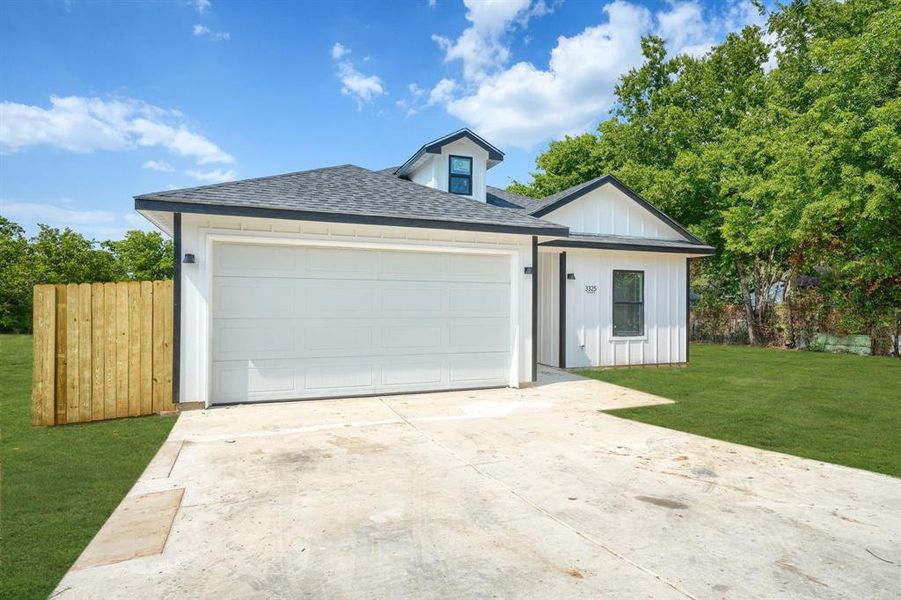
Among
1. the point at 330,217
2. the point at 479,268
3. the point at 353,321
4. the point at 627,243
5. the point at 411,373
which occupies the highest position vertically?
the point at 627,243

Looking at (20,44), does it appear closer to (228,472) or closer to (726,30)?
(228,472)

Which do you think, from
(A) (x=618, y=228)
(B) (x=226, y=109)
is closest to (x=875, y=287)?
(A) (x=618, y=228)

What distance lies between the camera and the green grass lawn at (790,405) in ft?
18.2

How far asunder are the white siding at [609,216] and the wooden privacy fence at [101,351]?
879cm

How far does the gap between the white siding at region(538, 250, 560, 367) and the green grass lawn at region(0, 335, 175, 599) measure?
8.20m

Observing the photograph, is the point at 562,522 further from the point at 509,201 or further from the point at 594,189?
the point at 509,201

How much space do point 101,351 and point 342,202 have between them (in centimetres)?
395

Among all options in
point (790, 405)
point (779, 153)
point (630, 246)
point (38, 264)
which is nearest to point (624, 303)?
point (630, 246)

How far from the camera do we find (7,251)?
24.3 meters

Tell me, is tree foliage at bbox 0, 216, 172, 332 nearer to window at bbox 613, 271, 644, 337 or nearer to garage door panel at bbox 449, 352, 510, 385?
garage door panel at bbox 449, 352, 510, 385

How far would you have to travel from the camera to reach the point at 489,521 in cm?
344

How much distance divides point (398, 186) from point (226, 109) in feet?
27.3

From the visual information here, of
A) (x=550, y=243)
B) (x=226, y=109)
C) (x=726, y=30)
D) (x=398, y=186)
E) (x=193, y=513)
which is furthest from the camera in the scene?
(x=726, y=30)

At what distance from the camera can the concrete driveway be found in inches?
104
